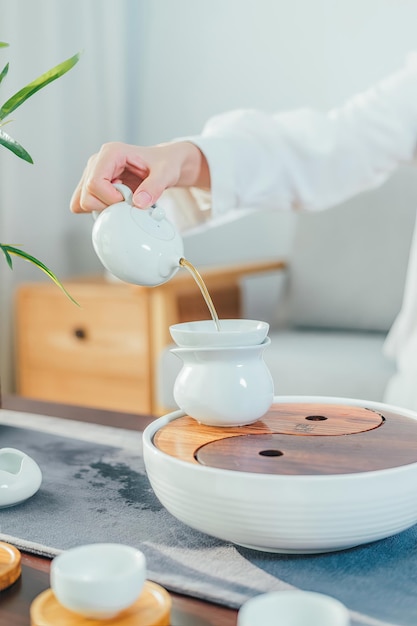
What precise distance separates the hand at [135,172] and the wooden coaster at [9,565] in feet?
1.23

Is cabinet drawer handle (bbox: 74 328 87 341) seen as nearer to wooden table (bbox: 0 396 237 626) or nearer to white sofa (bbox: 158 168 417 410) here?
white sofa (bbox: 158 168 417 410)

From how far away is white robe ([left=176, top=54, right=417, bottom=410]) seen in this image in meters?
1.42

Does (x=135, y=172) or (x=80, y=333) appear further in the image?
(x=80, y=333)

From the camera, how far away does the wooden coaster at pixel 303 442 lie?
677 mm

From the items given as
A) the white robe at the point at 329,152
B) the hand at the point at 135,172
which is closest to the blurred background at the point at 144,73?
the white robe at the point at 329,152

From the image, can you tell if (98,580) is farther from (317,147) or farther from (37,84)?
(317,147)

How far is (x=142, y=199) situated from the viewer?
0.90m

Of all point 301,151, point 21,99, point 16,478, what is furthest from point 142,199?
point 301,151

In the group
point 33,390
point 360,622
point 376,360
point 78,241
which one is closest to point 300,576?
point 360,622

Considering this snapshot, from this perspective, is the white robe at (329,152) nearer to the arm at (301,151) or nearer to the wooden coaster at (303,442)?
the arm at (301,151)

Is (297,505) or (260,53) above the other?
(260,53)

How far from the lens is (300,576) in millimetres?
662

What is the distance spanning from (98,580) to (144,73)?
273 cm

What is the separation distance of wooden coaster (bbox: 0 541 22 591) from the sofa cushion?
1.76 m
